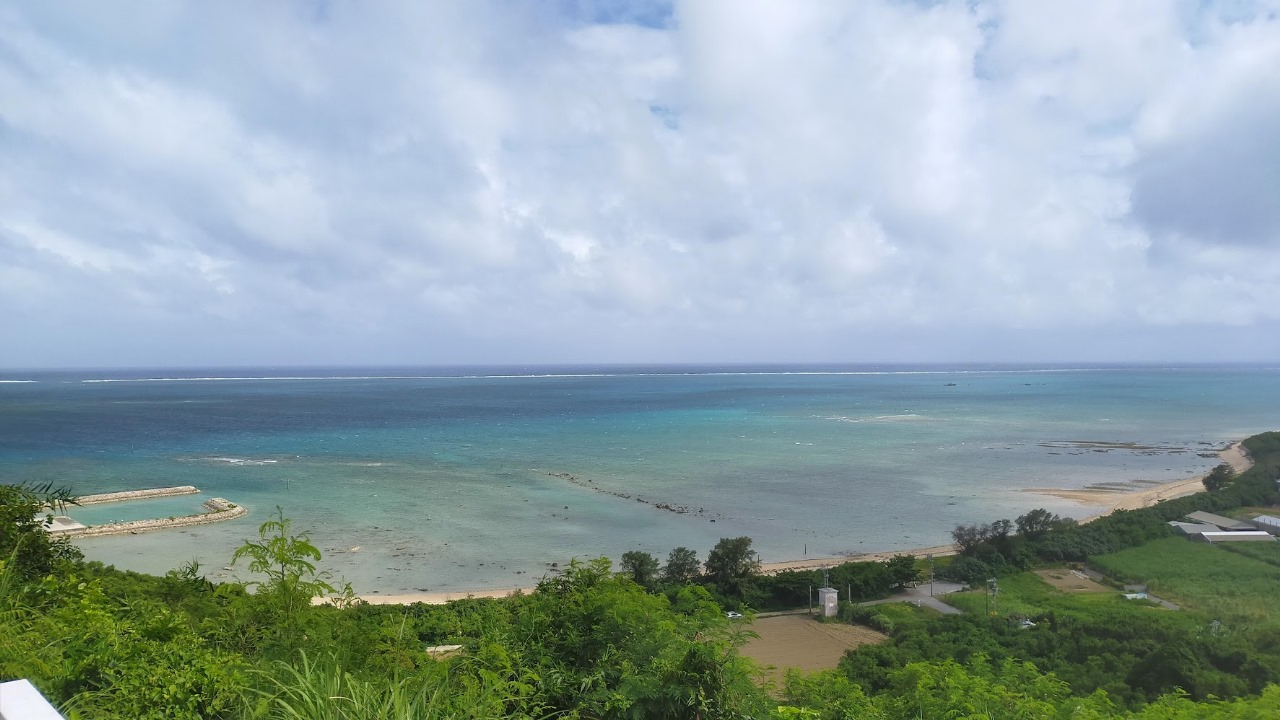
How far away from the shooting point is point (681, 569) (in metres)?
18.7

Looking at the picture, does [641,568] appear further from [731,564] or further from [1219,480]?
[1219,480]

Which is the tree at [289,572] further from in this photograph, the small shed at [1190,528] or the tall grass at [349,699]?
the small shed at [1190,528]

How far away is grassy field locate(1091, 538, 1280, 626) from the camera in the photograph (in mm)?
14195

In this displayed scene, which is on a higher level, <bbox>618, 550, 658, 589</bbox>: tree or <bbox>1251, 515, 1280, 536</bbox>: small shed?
<bbox>1251, 515, 1280, 536</bbox>: small shed

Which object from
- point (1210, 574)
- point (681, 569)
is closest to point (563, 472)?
point (681, 569)

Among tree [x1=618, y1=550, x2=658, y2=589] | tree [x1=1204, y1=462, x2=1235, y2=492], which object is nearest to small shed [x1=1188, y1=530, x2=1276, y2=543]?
tree [x1=1204, y1=462, x2=1235, y2=492]

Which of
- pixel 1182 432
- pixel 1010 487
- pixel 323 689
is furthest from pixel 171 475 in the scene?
pixel 1182 432

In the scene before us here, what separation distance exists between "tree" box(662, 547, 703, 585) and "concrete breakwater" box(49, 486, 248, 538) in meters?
18.0

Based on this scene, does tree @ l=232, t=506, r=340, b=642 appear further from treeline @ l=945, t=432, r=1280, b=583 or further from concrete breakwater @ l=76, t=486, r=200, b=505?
concrete breakwater @ l=76, t=486, r=200, b=505

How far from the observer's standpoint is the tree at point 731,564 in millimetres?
18234

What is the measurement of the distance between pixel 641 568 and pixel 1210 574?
14901 mm

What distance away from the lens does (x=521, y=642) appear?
5648 millimetres

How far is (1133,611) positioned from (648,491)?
66.3ft

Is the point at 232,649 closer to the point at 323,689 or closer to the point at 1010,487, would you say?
the point at 323,689
